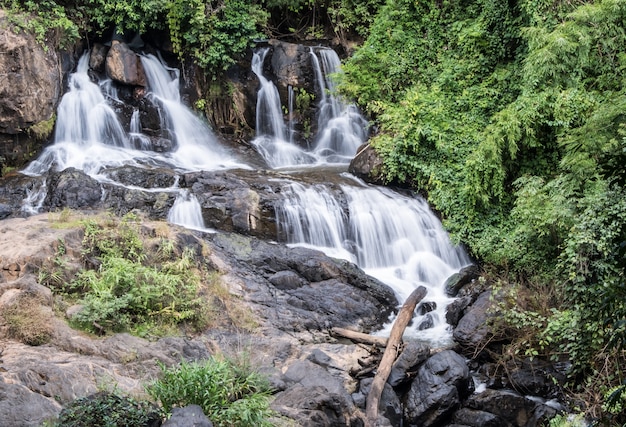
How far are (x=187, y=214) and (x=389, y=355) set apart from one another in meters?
5.59

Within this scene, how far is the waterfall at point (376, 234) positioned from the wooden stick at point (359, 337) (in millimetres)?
2231

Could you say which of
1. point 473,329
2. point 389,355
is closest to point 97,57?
point 389,355

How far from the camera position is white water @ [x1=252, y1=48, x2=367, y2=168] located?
1769 cm

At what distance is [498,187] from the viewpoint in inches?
515

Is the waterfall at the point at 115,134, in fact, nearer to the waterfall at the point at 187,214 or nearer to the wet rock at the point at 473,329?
the waterfall at the point at 187,214

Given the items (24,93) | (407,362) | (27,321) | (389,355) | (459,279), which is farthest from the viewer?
(24,93)

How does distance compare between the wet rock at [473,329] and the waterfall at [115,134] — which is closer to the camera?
the wet rock at [473,329]

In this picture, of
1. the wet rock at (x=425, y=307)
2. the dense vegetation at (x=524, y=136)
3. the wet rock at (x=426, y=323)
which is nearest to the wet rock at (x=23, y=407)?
the dense vegetation at (x=524, y=136)

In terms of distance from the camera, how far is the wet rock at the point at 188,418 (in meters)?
5.75

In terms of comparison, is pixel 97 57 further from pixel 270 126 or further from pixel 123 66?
pixel 270 126

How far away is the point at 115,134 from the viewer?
16.0 meters

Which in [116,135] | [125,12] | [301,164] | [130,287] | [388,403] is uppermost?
[125,12]

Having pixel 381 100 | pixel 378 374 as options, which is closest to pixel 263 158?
pixel 381 100

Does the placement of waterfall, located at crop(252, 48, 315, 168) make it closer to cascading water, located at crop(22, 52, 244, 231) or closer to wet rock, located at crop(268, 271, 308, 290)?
cascading water, located at crop(22, 52, 244, 231)
